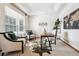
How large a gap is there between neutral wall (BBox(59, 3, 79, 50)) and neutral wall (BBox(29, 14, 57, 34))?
0.30 meters

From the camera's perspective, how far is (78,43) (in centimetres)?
281

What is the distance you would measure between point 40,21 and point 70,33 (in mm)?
1024

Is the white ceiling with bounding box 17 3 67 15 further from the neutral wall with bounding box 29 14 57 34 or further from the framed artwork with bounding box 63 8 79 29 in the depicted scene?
the framed artwork with bounding box 63 8 79 29

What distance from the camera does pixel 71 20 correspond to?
125 inches

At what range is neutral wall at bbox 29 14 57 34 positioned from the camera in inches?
116

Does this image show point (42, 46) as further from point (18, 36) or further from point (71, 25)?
point (71, 25)

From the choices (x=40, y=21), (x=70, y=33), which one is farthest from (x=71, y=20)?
(x=40, y=21)

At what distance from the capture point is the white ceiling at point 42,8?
2.84 m

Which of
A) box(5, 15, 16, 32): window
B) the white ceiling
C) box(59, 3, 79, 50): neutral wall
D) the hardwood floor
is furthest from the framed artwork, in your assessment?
box(5, 15, 16, 32): window

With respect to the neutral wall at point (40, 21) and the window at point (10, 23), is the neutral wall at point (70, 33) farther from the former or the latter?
the window at point (10, 23)

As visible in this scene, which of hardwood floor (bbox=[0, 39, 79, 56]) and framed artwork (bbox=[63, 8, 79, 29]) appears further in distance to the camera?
framed artwork (bbox=[63, 8, 79, 29])

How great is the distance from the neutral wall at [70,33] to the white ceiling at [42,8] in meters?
0.17

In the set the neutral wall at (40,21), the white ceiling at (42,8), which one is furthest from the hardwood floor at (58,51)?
the white ceiling at (42,8)

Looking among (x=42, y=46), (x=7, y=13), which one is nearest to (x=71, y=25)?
(x=42, y=46)
